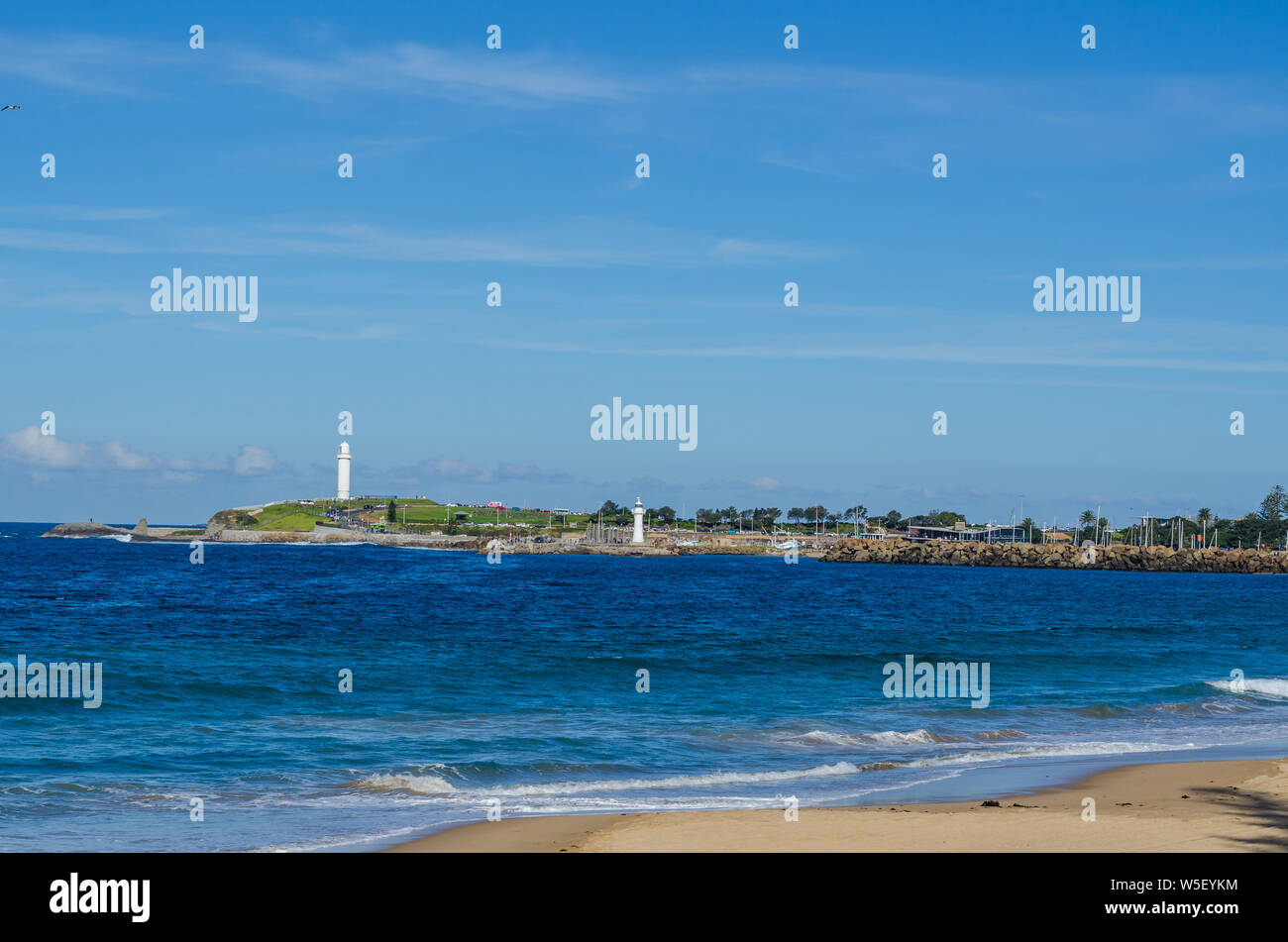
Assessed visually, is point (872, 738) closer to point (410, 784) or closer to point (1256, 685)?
point (410, 784)

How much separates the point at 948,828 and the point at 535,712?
49.5 feet

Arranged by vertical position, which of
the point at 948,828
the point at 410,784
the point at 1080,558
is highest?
the point at 948,828

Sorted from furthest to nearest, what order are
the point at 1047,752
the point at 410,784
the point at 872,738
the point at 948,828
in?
1. the point at 872,738
2. the point at 1047,752
3. the point at 410,784
4. the point at 948,828

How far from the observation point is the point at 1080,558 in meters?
180

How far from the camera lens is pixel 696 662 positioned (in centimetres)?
3981

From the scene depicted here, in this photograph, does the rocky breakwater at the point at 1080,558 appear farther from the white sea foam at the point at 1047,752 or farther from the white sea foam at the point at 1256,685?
the white sea foam at the point at 1047,752

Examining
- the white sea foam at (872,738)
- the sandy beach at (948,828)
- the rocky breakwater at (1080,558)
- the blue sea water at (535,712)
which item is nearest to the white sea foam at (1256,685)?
the blue sea water at (535,712)

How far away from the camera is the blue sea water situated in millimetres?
18031

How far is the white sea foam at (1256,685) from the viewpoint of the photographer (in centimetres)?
3531

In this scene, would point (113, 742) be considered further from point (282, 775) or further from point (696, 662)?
point (696, 662)

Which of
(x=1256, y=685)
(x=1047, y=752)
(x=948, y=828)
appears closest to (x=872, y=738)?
(x=1047, y=752)

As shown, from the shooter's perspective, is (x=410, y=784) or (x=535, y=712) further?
(x=535, y=712)
